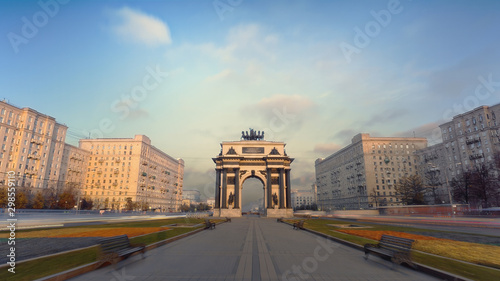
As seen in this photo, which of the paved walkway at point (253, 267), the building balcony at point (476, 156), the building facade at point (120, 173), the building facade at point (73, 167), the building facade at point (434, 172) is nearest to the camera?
the paved walkway at point (253, 267)

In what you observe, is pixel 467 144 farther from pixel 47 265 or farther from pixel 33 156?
pixel 33 156

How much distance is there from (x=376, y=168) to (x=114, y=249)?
101084 mm

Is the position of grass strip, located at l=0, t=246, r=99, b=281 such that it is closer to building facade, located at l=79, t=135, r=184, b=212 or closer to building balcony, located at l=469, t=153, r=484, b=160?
building facade, located at l=79, t=135, r=184, b=212

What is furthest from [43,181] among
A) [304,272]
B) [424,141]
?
[424,141]

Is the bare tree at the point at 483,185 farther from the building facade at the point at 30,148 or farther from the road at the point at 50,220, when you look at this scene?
the building facade at the point at 30,148

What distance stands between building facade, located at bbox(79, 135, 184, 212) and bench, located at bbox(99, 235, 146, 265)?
91.5 meters

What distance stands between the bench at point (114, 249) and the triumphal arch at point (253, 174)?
49.5 metres

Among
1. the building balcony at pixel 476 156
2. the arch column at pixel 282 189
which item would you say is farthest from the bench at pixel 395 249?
the building balcony at pixel 476 156

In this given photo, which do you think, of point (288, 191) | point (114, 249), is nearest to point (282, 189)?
point (288, 191)

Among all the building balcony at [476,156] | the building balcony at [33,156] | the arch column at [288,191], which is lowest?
the arch column at [288,191]

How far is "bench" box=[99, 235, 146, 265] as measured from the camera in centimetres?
829

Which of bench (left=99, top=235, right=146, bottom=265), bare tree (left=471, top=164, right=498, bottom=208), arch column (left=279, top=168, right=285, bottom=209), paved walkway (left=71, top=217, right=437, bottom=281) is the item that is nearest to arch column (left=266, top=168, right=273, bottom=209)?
arch column (left=279, top=168, right=285, bottom=209)

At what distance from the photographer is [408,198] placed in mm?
74062

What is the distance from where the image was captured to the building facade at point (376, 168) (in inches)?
3639
